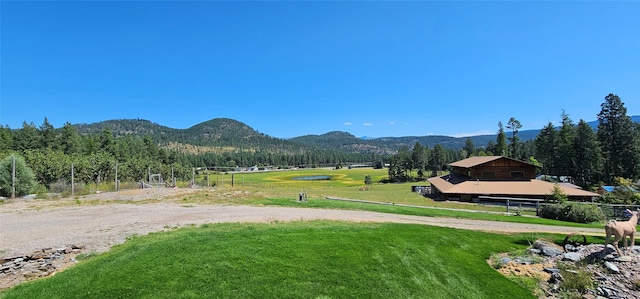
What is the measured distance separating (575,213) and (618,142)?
148 ft

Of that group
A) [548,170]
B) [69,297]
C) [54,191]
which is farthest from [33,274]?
[548,170]

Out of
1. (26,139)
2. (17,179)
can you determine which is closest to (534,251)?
(17,179)

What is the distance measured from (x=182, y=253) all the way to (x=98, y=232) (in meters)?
5.82

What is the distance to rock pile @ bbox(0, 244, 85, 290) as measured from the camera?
7395 millimetres

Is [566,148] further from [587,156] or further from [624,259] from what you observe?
[624,259]

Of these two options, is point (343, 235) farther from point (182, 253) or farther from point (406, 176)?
point (406, 176)

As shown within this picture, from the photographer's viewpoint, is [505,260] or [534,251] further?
[534,251]

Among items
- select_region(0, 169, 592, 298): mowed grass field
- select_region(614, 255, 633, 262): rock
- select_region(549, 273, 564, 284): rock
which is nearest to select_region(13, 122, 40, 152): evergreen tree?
select_region(0, 169, 592, 298): mowed grass field

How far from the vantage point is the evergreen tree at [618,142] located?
168 ft

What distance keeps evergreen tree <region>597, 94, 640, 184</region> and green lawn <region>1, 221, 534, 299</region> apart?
60413mm

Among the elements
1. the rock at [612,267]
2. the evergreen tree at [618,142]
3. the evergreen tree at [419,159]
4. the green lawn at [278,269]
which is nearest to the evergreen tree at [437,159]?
the evergreen tree at [419,159]

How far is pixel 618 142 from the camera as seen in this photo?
52.4 metres

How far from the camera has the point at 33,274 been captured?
7.54m

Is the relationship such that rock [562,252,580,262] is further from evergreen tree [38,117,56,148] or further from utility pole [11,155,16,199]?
evergreen tree [38,117,56,148]
